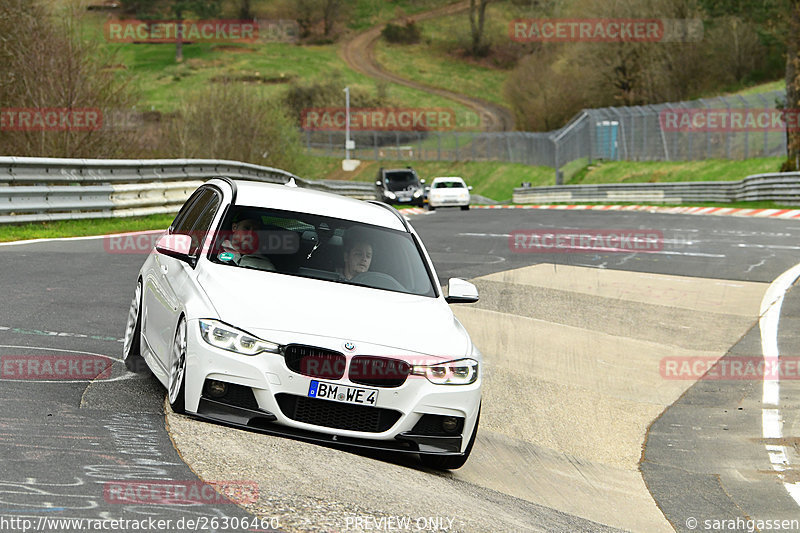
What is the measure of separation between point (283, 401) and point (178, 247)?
5.46 ft

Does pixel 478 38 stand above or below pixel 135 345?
above

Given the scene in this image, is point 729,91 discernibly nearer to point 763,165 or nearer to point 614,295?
point 763,165

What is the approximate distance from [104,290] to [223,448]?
7.35 meters

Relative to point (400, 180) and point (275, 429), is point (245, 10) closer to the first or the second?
point (400, 180)

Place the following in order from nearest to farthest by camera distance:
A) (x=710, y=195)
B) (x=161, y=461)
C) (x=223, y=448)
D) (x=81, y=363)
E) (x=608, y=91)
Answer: (x=161, y=461)
(x=223, y=448)
(x=81, y=363)
(x=710, y=195)
(x=608, y=91)

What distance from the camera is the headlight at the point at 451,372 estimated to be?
6824 millimetres

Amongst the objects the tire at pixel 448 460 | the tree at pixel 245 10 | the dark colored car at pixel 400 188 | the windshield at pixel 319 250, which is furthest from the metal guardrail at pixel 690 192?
the tree at pixel 245 10

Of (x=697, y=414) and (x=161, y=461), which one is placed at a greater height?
(x=161, y=461)

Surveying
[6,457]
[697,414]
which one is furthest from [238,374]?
[697,414]

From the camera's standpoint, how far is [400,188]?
4456cm

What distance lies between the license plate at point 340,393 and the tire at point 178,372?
0.80m

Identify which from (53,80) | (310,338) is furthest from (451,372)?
(53,80)

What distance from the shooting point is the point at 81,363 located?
878 cm

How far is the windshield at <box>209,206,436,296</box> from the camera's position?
785 cm
